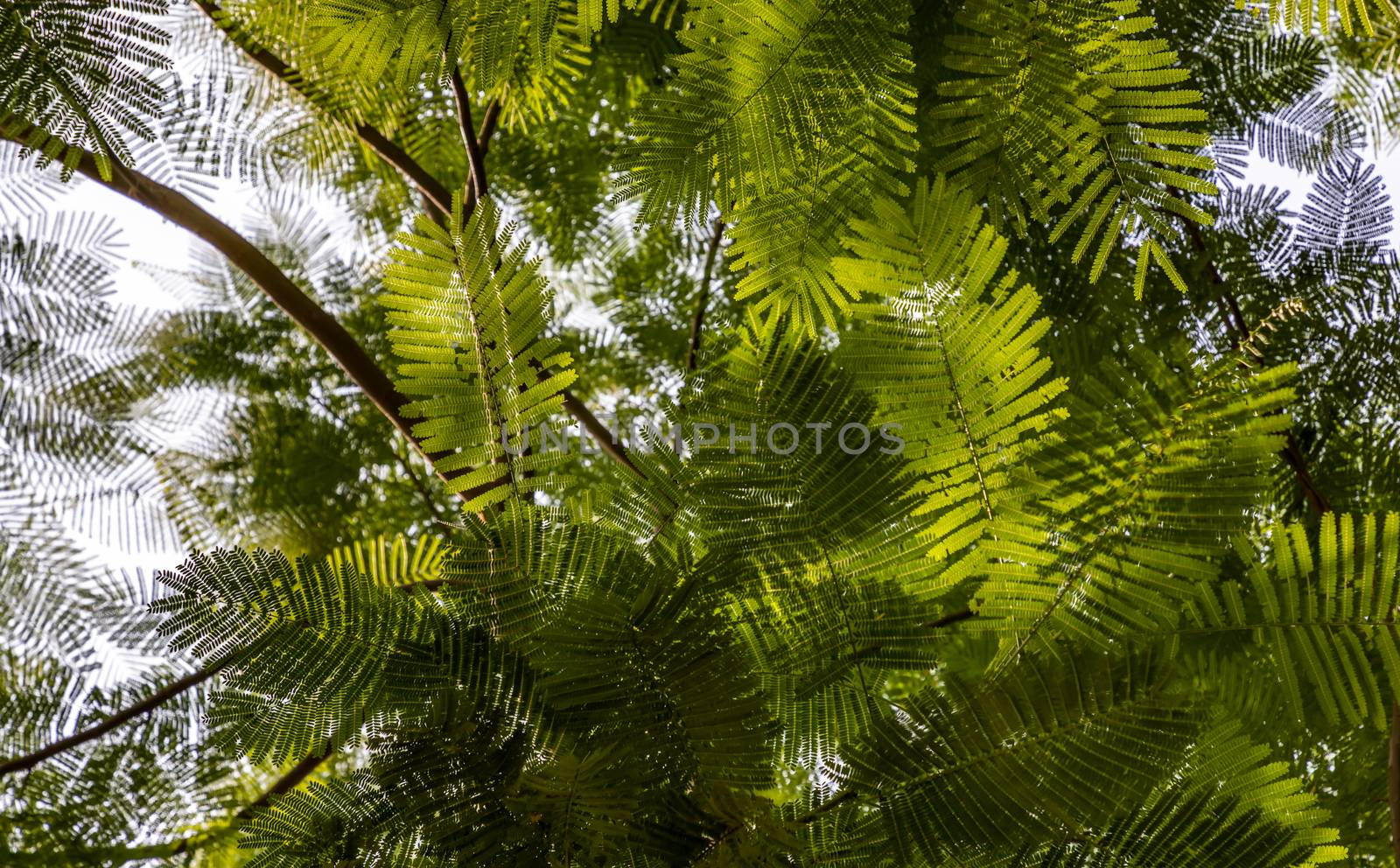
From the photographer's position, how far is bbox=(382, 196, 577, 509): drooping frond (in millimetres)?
486

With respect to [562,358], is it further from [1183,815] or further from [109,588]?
[109,588]

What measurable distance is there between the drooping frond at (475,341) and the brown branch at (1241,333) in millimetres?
558

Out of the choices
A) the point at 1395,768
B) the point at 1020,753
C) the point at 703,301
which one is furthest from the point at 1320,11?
the point at 703,301

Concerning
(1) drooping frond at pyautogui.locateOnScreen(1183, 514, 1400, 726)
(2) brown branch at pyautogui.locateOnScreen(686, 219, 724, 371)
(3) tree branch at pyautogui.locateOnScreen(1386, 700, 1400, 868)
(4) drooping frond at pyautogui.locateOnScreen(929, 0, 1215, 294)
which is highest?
(2) brown branch at pyautogui.locateOnScreen(686, 219, 724, 371)

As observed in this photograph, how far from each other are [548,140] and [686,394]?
0.90 m

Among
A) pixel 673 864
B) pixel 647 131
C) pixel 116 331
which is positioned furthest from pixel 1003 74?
pixel 116 331

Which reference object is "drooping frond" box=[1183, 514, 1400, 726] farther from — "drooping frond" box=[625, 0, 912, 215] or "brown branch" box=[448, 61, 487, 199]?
"brown branch" box=[448, 61, 487, 199]

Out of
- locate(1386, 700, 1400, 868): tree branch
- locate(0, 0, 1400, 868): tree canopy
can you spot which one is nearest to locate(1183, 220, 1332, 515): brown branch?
locate(1386, 700, 1400, 868): tree branch

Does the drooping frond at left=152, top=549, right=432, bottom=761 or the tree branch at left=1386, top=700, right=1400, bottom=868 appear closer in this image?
the drooping frond at left=152, top=549, right=432, bottom=761

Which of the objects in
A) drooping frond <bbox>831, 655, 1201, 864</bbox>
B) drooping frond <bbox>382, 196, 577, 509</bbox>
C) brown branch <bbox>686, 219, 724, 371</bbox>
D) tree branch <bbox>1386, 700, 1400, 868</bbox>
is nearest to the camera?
drooping frond <bbox>831, 655, 1201, 864</bbox>

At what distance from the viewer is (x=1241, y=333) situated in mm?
861

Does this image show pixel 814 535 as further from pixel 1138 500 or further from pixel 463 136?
pixel 463 136

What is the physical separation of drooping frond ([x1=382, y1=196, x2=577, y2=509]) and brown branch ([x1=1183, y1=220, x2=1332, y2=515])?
558 mm

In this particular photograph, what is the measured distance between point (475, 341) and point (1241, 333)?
0.67 metres
